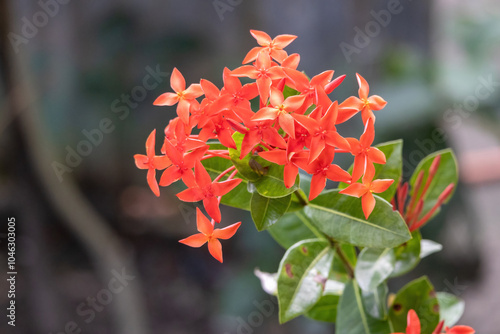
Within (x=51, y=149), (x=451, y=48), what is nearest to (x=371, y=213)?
(x=51, y=149)

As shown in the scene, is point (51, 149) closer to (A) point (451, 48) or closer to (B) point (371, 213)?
(B) point (371, 213)

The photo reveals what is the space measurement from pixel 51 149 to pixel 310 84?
1487 mm

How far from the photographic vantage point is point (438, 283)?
204 cm

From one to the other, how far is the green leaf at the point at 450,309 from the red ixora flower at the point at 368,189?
0.35 metres

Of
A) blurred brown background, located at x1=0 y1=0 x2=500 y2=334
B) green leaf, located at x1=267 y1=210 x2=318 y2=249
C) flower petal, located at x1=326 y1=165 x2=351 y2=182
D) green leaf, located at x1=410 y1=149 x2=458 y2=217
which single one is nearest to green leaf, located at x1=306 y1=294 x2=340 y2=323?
green leaf, located at x1=267 y1=210 x2=318 y2=249

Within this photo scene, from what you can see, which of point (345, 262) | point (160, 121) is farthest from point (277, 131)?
point (160, 121)

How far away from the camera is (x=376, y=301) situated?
0.69 meters

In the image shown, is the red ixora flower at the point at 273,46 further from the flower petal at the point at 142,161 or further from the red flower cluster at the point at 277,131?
the flower petal at the point at 142,161

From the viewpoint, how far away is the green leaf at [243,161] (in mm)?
562

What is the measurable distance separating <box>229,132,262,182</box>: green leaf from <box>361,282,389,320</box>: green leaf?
0.25 meters

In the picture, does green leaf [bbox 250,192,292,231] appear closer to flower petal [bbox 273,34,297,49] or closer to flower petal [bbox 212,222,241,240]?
flower petal [bbox 212,222,241,240]

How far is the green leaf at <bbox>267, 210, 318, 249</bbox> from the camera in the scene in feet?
2.45

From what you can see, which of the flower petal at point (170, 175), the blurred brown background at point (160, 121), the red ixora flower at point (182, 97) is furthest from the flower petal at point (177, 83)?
the blurred brown background at point (160, 121)

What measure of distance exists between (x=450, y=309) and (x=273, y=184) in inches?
16.6
